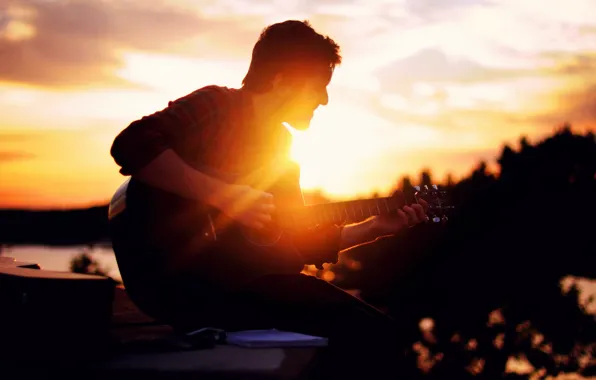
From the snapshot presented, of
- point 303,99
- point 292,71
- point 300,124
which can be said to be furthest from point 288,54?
A: point 300,124

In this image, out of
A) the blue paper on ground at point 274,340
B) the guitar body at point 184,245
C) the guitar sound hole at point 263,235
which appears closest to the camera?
the blue paper on ground at point 274,340

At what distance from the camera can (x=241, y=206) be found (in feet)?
10.7

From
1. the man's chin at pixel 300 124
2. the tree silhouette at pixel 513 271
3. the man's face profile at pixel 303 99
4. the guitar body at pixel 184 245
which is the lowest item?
the tree silhouette at pixel 513 271

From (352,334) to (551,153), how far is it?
24.0 meters

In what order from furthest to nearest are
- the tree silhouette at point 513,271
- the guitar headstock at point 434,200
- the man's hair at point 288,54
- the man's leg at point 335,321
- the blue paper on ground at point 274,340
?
1. the tree silhouette at point 513,271
2. the guitar headstock at point 434,200
3. the man's hair at point 288,54
4. the man's leg at point 335,321
5. the blue paper on ground at point 274,340

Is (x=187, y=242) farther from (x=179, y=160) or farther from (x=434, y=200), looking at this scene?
(x=434, y=200)

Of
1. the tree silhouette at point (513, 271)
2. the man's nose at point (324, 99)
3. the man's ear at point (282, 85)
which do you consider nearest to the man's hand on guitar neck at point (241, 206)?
the man's ear at point (282, 85)

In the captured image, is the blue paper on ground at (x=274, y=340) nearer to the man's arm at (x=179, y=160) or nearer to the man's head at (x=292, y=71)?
the man's arm at (x=179, y=160)

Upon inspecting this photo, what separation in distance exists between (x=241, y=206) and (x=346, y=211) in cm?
89

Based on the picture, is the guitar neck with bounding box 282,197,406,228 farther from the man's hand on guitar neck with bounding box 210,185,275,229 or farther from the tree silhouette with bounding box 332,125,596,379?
the tree silhouette with bounding box 332,125,596,379

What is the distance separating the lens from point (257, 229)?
130 inches

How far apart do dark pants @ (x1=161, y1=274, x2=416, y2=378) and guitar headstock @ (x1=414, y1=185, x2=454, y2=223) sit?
1143 millimetres

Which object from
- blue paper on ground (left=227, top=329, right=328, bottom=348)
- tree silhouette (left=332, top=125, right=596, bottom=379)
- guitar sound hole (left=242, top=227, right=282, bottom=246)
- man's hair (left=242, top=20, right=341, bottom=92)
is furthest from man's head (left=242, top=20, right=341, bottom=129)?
tree silhouette (left=332, top=125, right=596, bottom=379)

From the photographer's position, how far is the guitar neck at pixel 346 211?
3694 mm
